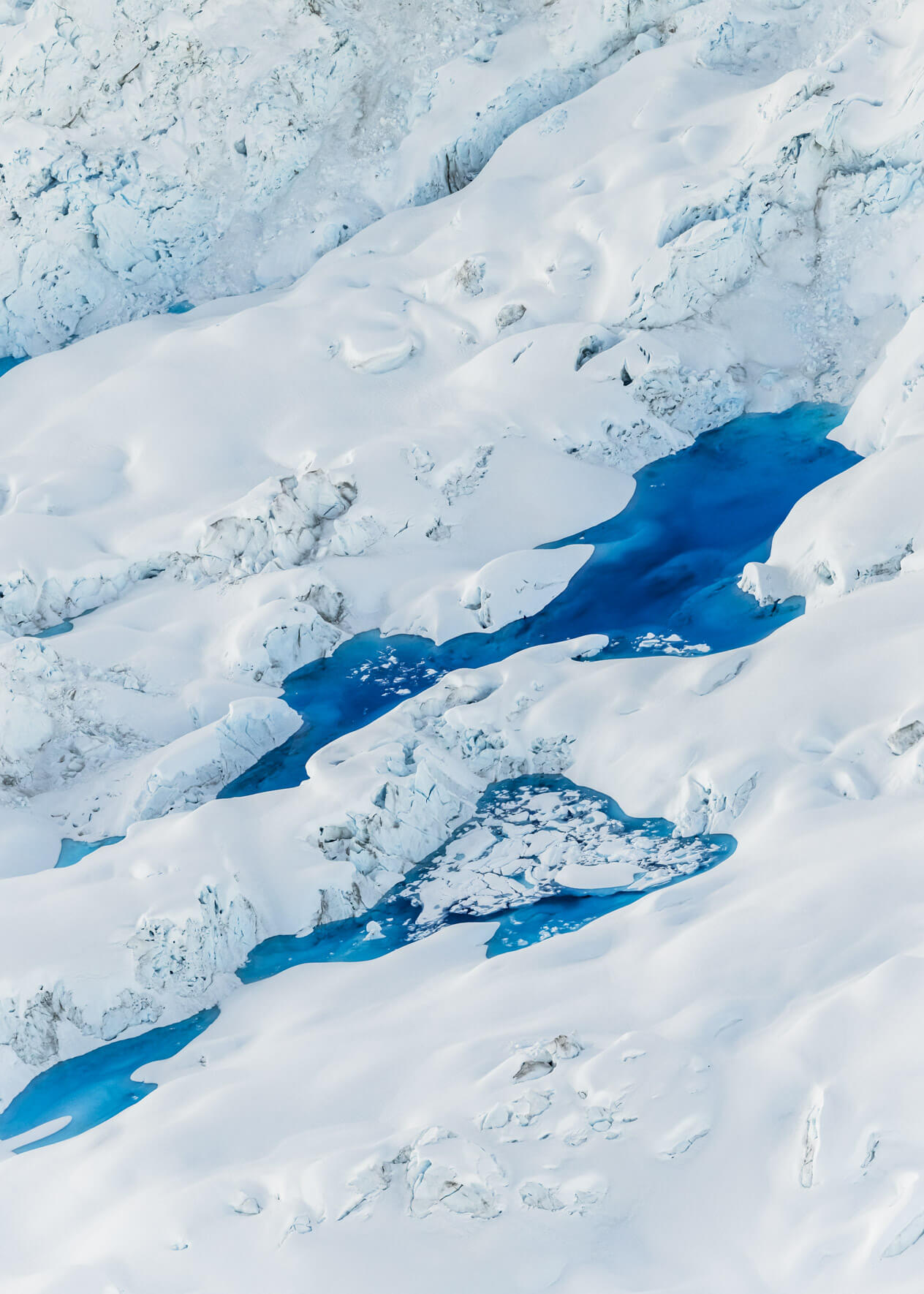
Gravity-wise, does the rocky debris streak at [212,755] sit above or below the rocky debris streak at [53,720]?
below

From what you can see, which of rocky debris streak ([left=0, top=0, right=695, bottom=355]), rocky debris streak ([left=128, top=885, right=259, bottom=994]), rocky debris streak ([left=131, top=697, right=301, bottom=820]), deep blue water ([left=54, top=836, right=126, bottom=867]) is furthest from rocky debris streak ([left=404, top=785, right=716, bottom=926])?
rocky debris streak ([left=0, top=0, right=695, bottom=355])

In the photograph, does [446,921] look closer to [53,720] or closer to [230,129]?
[53,720]

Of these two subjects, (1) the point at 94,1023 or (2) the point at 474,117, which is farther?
(2) the point at 474,117

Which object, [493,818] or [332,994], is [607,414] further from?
[332,994]

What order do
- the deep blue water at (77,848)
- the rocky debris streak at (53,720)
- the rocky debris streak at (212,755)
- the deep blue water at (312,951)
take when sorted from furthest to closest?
the rocky debris streak at (53,720), the rocky debris streak at (212,755), the deep blue water at (77,848), the deep blue water at (312,951)

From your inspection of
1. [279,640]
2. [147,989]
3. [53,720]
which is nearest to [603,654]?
[279,640]

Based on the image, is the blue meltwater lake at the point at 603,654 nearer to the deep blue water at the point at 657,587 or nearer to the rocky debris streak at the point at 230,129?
the deep blue water at the point at 657,587

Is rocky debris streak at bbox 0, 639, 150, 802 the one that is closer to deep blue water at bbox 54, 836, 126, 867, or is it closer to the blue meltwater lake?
deep blue water at bbox 54, 836, 126, 867

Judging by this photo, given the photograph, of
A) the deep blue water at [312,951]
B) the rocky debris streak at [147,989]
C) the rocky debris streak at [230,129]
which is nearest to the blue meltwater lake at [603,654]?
the deep blue water at [312,951]

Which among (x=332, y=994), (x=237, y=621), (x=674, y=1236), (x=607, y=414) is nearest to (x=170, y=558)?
(x=237, y=621)
